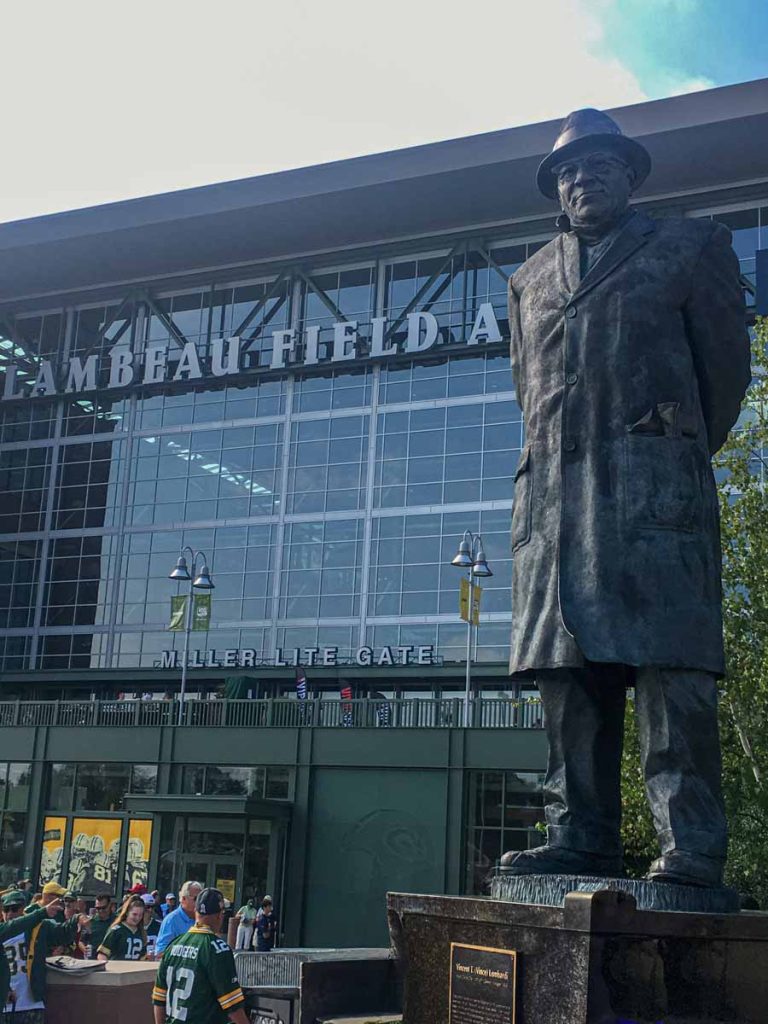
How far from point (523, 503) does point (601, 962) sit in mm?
2064

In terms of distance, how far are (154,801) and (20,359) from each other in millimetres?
30088

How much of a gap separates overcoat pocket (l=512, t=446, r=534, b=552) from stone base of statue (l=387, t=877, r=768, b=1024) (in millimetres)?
1510

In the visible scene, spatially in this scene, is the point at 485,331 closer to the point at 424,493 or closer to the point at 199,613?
the point at 424,493

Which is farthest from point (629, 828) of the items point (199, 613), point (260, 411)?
point (260, 411)

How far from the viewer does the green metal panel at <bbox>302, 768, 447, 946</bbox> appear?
106 feet

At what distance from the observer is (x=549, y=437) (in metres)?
5.58

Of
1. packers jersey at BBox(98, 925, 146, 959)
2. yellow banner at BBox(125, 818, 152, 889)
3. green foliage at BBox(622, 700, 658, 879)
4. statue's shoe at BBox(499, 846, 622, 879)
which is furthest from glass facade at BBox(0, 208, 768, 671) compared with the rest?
statue's shoe at BBox(499, 846, 622, 879)

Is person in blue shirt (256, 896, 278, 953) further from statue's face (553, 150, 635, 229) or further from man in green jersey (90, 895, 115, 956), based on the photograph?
statue's face (553, 150, 635, 229)

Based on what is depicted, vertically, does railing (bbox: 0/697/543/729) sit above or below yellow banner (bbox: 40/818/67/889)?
above

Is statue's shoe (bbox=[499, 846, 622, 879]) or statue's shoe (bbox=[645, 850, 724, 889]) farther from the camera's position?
statue's shoe (bbox=[499, 846, 622, 879])

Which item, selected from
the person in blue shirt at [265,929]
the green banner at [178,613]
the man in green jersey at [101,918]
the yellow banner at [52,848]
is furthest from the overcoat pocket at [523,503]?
the green banner at [178,613]

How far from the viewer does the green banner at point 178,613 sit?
44438 millimetres

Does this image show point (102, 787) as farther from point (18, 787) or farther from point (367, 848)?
point (367, 848)

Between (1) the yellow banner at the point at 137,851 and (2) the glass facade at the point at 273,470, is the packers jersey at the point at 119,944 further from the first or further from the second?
(2) the glass facade at the point at 273,470
